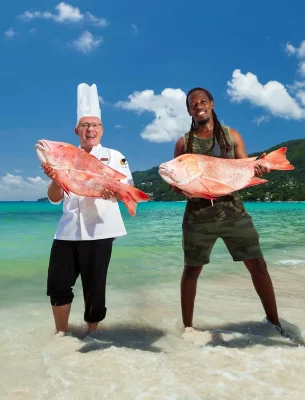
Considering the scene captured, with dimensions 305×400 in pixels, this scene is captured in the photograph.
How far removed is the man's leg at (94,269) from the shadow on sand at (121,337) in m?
0.31

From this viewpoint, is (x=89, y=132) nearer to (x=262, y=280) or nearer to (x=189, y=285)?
(x=189, y=285)

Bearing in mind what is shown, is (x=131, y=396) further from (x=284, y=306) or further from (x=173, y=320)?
(x=284, y=306)

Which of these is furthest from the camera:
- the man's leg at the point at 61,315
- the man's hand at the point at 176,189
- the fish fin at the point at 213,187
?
the man's leg at the point at 61,315

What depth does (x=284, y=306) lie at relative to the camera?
17.7 feet

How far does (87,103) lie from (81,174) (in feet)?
Answer: 3.61

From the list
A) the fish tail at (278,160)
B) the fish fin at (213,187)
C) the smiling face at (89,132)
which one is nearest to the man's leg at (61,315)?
the smiling face at (89,132)

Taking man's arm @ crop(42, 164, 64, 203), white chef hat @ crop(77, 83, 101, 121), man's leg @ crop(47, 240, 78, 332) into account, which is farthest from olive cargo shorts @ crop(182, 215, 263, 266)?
white chef hat @ crop(77, 83, 101, 121)

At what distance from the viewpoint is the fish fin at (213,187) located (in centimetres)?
296

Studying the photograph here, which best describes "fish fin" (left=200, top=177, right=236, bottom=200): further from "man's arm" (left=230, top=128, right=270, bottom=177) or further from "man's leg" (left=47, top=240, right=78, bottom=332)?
"man's leg" (left=47, top=240, right=78, bottom=332)

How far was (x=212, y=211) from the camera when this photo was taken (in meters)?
3.71

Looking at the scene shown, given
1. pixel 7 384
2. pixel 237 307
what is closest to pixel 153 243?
pixel 237 307

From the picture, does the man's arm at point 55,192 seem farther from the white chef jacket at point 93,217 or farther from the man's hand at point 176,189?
the man's hand at point 176,189

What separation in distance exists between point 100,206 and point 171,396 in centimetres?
171

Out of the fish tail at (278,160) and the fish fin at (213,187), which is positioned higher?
the fish tail at (278,160)
